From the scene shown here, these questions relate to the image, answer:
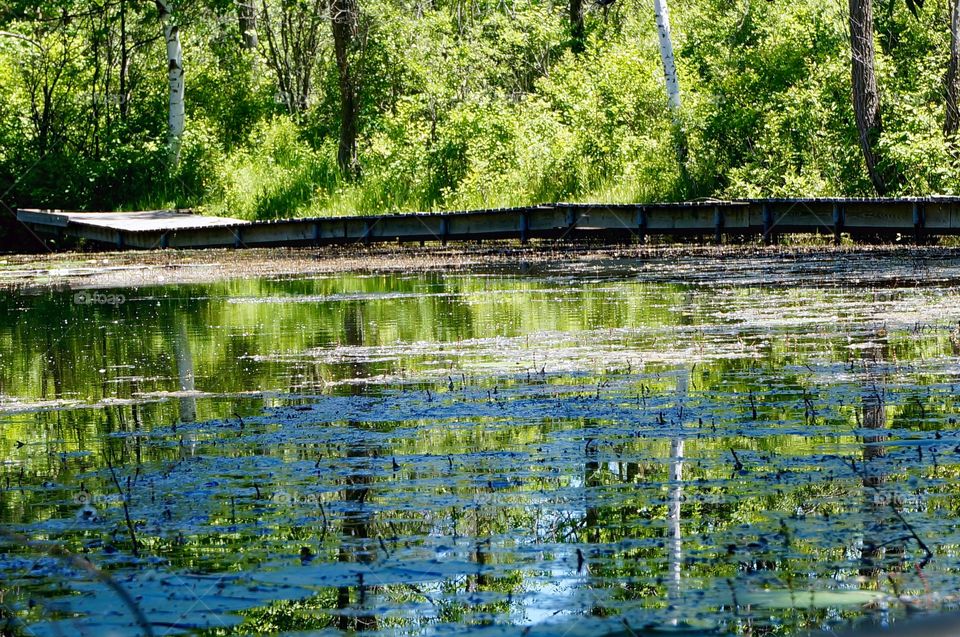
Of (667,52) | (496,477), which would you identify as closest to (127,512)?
(496,477)

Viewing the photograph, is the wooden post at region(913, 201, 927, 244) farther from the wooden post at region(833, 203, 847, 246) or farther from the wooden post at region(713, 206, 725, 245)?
the wooden post at region(713, 206, 725, 245)

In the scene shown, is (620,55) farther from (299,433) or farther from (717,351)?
(299,433)

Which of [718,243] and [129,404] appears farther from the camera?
[718,243]

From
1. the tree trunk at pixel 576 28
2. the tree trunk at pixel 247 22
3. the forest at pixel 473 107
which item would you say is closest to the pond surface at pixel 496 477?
the forest at pixel 473 107

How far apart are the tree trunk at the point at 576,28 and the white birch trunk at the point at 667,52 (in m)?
12.5

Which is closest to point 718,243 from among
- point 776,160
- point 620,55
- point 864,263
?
point 776,160

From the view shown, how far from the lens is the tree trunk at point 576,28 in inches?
1850

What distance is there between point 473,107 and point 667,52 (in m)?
6.61

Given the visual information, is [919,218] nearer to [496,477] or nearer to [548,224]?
[548,224]

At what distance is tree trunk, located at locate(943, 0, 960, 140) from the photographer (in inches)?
1086

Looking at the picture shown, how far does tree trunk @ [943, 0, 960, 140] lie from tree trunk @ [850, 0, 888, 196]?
134 centimetres

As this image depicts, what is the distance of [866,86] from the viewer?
2778cm

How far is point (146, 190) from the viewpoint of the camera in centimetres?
4281

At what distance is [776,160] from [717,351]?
20271 mm
